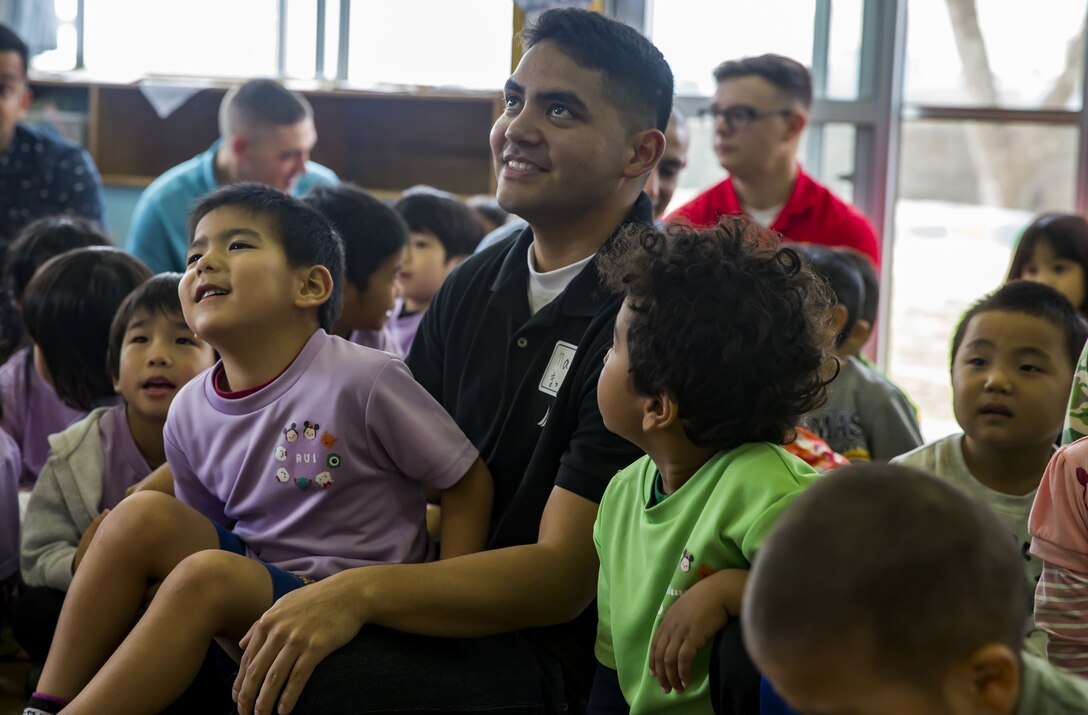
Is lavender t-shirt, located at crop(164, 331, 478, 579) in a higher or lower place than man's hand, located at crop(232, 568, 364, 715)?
higher

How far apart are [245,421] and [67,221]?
1.64 meters

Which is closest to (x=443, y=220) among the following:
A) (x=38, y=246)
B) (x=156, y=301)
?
(x=38, y=246)

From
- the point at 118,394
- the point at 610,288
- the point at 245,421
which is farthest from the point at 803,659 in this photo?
the point at 118,394

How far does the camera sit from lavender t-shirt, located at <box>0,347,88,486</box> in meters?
2.57

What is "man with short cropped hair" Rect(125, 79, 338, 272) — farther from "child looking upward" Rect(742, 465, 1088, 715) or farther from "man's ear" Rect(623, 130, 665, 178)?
"child looking upward" Rect(742, 465, 1088, 715)

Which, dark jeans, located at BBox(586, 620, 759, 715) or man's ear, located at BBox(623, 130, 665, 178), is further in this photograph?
man's ear, located at BBox(623, 130, 665, 178)

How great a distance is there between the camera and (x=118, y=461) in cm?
219

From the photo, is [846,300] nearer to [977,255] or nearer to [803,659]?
[803,659]

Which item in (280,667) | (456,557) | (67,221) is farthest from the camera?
(67,221)

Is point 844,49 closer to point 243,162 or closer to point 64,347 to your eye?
point 243,162

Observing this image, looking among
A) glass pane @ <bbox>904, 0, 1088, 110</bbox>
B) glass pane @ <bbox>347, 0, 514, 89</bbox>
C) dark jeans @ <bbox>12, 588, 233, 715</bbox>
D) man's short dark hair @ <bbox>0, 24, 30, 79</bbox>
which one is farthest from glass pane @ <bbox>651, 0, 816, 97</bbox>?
dark jeans @ <bbox>12, 588, 233, 715</bbox>

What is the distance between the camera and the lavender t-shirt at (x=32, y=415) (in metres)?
2.57

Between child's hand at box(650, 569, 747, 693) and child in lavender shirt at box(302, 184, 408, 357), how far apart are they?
1.29m

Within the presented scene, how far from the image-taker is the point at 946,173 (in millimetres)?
5141
